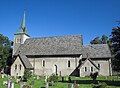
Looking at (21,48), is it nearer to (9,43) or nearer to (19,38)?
(19,38)

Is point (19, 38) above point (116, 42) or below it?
above

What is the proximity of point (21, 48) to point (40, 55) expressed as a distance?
6880 millimetres

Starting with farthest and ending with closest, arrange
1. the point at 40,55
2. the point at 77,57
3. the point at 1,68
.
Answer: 1. the point at 1,68
2. the point at 40,55
3. the point at 77,57

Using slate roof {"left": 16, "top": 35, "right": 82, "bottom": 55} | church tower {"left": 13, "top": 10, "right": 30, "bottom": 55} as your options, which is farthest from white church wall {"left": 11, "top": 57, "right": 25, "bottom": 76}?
church tower {"left": 13, "top": 10, "right": 30, "bottom": 55}

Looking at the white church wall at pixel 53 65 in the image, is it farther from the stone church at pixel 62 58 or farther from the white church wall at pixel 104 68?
the white church wall at pixel 104 68

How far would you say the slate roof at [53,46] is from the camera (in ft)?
134

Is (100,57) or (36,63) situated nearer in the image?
(100,57)

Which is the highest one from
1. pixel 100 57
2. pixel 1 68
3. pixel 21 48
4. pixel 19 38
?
pixel 19 38

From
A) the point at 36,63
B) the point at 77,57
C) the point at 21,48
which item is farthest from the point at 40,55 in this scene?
the point at 77,57

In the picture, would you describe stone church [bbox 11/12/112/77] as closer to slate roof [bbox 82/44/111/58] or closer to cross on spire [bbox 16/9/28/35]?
slate roof [bbox 82/44/111/58]

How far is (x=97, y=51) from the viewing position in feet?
135

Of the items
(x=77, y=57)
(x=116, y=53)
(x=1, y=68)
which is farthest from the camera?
(x=1, y=68)

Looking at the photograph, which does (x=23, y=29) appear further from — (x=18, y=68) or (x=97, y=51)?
(x=97, y=51)

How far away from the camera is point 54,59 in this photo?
41000 millimetres
